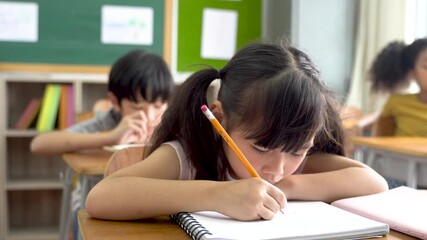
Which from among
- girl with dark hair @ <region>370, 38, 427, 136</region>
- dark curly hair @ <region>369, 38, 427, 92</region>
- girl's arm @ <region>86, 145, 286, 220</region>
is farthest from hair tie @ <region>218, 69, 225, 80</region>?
dark curly hair @ <region>369, 38, 427, 92</region>

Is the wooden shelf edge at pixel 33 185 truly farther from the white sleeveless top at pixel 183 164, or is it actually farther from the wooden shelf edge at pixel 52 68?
the white sleeveless top at pixel 183 164

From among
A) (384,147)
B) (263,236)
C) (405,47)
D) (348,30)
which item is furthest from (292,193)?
(348,30)

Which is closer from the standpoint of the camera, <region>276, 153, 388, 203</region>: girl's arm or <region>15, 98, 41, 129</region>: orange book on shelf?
<region>276, 153, 388, 203</region>: girl's arm

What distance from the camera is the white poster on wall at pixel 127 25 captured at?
11.0 feet

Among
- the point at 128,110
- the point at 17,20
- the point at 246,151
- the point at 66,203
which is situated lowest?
the point at 66,203

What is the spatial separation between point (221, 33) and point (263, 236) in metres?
3.02

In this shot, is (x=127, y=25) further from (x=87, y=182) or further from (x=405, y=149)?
(x=405, y=149)

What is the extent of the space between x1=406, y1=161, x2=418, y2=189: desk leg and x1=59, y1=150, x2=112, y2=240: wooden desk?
3.99ft

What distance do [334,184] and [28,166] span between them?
2689 mm

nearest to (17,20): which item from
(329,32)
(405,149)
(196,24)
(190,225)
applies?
(196,24)

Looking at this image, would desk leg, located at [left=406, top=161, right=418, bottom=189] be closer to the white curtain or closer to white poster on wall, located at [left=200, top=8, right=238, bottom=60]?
the white curtain

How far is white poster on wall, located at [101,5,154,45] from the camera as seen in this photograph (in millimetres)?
3355

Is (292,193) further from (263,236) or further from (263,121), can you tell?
(263,236)

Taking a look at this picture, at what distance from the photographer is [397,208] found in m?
0.89
